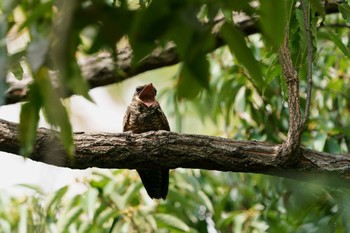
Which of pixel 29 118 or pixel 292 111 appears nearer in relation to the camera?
pixel 29 118

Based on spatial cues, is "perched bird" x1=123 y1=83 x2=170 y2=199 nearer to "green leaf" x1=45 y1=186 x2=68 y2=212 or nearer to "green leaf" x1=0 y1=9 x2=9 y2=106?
"green leaf" x1=45 y1=186 x2=68 y2=212

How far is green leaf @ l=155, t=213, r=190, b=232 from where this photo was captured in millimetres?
4996

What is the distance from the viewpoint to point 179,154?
334 cm

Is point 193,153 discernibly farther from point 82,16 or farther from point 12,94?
point 12,94

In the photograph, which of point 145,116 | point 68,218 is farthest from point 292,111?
point 68,218

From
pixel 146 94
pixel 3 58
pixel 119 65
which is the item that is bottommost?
pixel 3 58

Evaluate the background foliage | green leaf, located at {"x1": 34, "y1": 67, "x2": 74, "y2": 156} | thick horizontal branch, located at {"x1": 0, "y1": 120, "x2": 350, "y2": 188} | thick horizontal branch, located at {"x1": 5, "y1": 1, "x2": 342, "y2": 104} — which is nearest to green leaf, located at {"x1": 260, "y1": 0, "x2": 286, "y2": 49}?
the background foliage

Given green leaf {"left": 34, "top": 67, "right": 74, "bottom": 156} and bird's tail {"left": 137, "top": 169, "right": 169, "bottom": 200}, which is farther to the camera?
bird's tail {"left": 137, "top": 169, "right": 169, "bottom": 200}

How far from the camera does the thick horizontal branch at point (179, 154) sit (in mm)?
3342

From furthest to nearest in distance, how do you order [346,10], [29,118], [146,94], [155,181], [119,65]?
1. [119,65]
2. [146,94]
3. [155,181]
4. [346,10]
5. [29,118]

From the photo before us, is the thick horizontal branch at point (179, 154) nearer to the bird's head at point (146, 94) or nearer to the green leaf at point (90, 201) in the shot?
the bird's head at point (146, 94)

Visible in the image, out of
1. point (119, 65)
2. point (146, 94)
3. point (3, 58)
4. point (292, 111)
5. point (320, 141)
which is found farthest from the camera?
point (119, 65)

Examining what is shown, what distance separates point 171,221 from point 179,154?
184 cm

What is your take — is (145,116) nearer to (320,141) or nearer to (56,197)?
(56,197)
